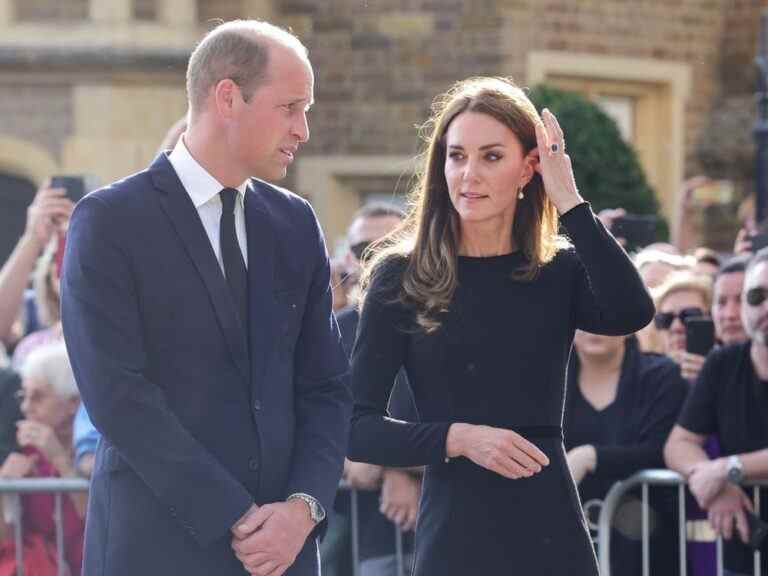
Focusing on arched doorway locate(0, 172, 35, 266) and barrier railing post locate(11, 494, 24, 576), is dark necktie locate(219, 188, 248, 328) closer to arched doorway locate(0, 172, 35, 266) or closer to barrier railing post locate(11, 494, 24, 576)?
barrier railing post locate(11, 494, 24, 576)

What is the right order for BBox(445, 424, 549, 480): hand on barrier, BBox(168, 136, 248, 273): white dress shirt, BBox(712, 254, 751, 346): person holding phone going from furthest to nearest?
1. BBox(712, 254, 751, 346): person holding phone
2. BBox(445, 424, 549, 480): hand on barrier
3. BBox(168, 136, 248, 273): white dress shirt

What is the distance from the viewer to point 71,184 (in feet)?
22.0

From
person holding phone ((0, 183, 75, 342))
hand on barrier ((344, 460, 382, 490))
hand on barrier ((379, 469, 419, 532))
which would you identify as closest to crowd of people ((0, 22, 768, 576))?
hand on barrier ((379, 469, 419, 532))

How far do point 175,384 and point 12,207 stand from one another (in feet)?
36.9

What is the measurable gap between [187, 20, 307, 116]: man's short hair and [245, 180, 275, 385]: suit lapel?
28 cm

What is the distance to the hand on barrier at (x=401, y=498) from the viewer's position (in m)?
5.67

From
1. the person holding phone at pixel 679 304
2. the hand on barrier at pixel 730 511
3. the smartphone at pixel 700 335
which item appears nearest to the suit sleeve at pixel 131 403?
the hand on barrier at pixel 730 511

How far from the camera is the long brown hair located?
4.05 m

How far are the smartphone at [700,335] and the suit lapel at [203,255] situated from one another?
2.90m

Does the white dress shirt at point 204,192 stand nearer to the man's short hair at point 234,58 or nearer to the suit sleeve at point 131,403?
the man's short hair at point 234,58

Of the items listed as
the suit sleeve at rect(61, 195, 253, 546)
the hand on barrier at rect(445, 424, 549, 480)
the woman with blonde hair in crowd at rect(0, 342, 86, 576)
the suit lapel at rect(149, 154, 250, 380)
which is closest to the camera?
the suit sleeve at rect(61, 195, 253, 546)

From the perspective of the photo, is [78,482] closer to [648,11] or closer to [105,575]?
[105,575]

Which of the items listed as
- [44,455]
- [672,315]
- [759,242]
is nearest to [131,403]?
[44,455]

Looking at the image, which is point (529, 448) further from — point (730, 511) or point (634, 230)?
point (634, 230)
